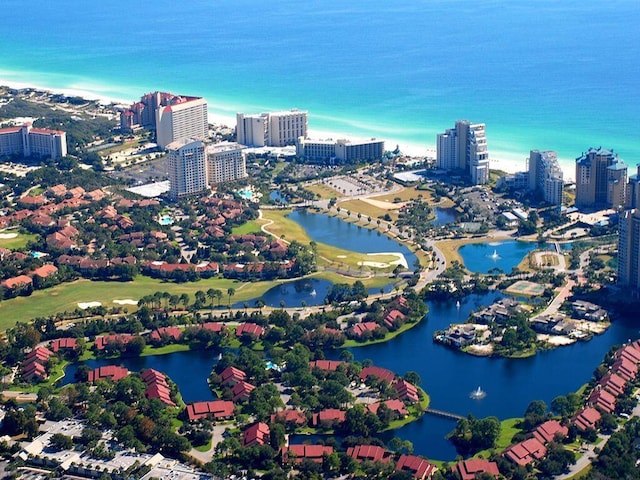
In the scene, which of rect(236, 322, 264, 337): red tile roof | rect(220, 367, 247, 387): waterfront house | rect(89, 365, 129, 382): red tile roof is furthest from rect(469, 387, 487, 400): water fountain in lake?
rect(89, 365, 129, 382): red tile roof

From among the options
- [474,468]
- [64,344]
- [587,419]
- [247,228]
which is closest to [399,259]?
[247,228]

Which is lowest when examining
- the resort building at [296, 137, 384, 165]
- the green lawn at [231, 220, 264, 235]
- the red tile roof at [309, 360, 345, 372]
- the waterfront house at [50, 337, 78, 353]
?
the red tile roof at [309, 360, 345, 372]

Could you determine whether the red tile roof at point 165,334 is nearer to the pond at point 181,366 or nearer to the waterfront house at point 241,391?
the pond at point 181,366

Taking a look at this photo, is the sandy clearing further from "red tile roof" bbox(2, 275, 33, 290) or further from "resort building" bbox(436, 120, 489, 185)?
"red tile roof" bbox(2, 275, 33, 290)

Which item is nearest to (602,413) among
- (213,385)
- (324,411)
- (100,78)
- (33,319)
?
Answer: (324,411)

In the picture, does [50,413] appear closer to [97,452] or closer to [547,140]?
[97,452]
